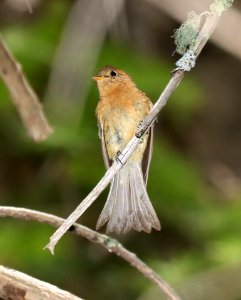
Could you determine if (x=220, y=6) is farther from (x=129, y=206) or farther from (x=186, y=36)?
(x=129, y=206)

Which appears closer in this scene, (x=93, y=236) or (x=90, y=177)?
(x=93, y=236)

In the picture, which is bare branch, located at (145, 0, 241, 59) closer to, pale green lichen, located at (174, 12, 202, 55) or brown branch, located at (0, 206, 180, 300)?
pale green lichen, located at (174, 12, 202, 55)

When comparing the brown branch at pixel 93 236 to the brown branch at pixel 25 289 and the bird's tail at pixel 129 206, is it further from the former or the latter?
the brown branch at pixel 25 289

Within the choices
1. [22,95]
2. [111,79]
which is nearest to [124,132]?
[111,79]

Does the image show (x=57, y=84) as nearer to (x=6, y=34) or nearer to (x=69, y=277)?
(x=6, y=34)

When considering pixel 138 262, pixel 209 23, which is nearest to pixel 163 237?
pixel 138 262

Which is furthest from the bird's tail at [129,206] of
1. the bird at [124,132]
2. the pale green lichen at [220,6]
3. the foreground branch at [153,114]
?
the pale green lichen at [220,6]
